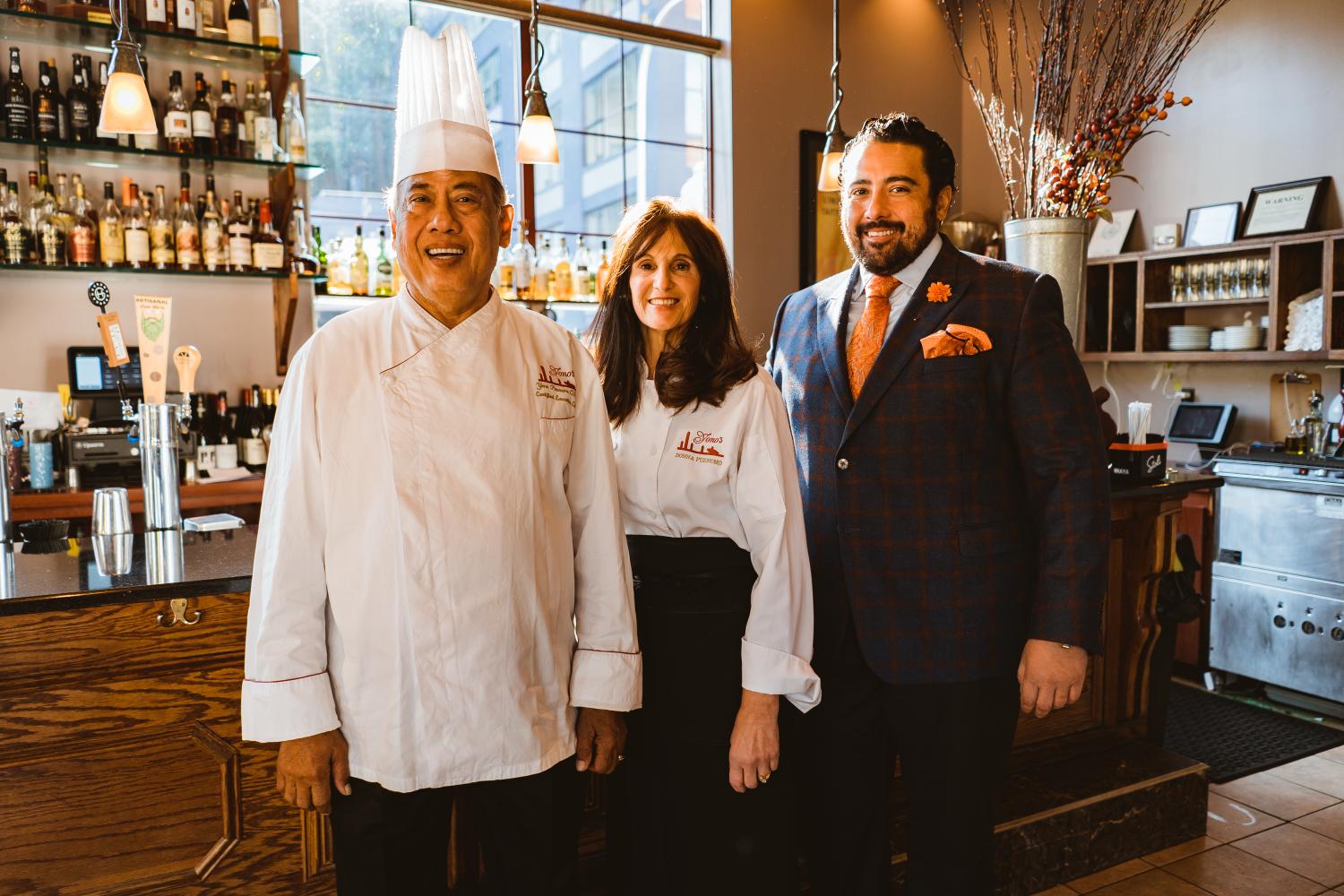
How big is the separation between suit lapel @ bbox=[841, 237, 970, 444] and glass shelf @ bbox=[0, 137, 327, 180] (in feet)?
9.53

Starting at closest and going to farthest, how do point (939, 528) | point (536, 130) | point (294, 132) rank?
1. point (939, 528)
2. point (536, 130)
3. point (294, 132)

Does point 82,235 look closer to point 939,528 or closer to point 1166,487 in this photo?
point 939,528

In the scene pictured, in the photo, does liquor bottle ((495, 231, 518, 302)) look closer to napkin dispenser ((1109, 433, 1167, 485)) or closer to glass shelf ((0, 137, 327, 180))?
glass shelf ((0, 137, 327, 180))

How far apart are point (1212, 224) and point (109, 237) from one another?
472 cm

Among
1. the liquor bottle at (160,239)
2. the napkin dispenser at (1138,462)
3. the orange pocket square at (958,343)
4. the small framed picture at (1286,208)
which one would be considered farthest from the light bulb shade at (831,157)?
the liquor bottle at (160,239)

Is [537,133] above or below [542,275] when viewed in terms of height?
above

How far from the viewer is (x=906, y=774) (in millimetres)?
1733

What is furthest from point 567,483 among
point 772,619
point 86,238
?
point 86,238

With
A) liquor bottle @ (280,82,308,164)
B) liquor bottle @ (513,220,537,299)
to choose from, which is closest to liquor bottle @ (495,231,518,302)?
liquor bottle @ (513,220,537,299)

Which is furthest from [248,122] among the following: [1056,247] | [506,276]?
[1056,247]

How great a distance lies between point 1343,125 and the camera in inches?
167

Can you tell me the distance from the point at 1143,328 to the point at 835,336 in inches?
142

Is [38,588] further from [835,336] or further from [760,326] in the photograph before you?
[760,326]

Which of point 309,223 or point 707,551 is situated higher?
point 309,223
